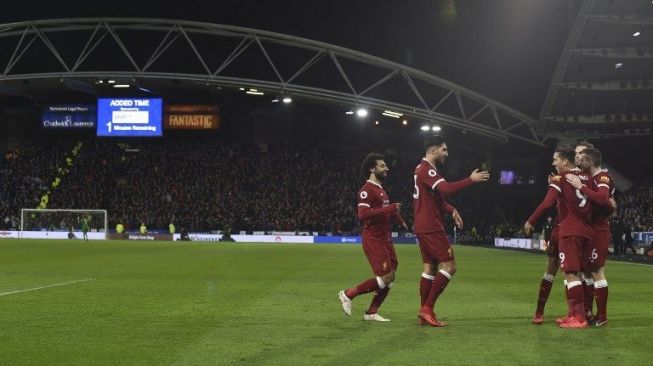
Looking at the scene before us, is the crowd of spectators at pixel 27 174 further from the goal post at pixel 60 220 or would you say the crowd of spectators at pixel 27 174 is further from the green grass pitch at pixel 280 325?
the green grass pitch at pixel 280 325

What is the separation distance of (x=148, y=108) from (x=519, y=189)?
2996 cm

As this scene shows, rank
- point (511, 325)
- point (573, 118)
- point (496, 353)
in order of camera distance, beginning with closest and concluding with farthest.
Result: point (496, 353) → point (511, 325) → point (573, 118)

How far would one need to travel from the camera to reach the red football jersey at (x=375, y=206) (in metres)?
9.11

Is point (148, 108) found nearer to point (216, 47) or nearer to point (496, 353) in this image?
point (216, 47)

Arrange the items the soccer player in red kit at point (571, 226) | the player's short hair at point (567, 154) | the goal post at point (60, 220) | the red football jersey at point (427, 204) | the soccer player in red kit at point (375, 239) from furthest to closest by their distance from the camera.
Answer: the goal post at point (60, 220) < the soccer player in red kit at point (375, 239) < the player's short hair at point (567, 154) < the red football jersey at point (427, 204) < the soccer player in red kit at point (571, 226)

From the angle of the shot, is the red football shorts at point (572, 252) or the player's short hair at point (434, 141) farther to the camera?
the player's short hair at point (434, 141)

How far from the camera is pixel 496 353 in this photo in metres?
6.66

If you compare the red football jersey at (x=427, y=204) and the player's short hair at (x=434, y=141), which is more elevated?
the player's short hair at (x=434, y=141)

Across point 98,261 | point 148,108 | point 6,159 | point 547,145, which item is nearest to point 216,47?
point 148,108

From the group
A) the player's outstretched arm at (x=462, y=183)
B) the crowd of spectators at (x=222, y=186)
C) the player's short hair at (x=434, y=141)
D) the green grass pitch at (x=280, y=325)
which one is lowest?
the green grass pitch at (x=280, y=325)

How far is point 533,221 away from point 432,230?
57.2 inches

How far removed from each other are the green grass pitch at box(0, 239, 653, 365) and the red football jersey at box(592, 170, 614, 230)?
4.42ft

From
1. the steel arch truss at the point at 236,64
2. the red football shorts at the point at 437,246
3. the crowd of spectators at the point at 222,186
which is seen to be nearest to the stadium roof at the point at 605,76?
the steel arch truss at the point at 236,64

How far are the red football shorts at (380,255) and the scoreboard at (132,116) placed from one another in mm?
38599
